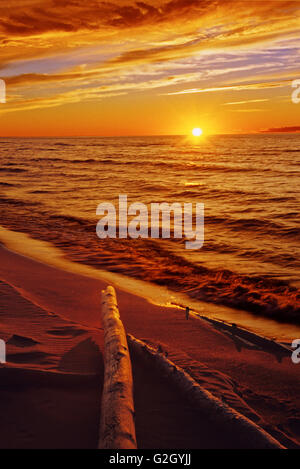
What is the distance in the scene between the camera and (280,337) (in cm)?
687

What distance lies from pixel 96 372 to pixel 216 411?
1.67 metres

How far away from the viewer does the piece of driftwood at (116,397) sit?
329 cm

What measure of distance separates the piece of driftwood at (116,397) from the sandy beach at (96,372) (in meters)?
0.32

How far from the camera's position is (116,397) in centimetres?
382

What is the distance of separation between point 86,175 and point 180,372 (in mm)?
33816

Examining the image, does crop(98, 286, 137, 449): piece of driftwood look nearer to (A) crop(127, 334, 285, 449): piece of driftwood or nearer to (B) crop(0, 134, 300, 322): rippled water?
(A) crop(127, 334, 285, 449): piece of driftwood

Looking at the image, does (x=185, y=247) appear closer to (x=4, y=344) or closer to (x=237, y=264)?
(x=237, y=264)
